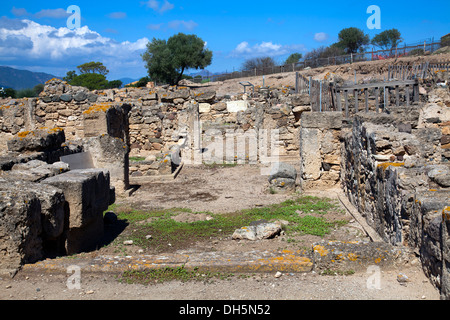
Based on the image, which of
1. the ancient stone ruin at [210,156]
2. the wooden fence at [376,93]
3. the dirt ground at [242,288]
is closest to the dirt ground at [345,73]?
the ancient stone ruin at [210,156]

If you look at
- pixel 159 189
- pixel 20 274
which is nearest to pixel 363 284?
pixel 20 274

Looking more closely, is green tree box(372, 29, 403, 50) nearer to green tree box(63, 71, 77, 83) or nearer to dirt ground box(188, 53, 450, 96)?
dirt ground box(188, 53, 450, 96)

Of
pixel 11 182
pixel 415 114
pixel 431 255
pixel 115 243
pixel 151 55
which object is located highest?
pixel 151 55

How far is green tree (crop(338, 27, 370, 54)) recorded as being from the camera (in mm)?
51375

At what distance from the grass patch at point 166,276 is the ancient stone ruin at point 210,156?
47.2 inches

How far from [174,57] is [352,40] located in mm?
23629

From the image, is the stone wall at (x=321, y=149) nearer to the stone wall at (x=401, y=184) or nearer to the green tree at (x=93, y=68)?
the stone wall at (x=401, y=184)

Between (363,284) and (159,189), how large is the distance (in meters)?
7.68

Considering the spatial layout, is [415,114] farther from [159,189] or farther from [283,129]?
[283,129]

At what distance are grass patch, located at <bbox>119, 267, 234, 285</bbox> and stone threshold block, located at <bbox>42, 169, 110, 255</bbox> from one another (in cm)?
137

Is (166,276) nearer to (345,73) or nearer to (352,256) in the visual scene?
(352,256)

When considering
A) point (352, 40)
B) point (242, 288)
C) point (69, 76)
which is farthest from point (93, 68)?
point (242, 288)

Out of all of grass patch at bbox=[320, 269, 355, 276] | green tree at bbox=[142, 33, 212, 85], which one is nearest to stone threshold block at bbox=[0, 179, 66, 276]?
grass patch at bbox=[320, 269, 355, 276]
